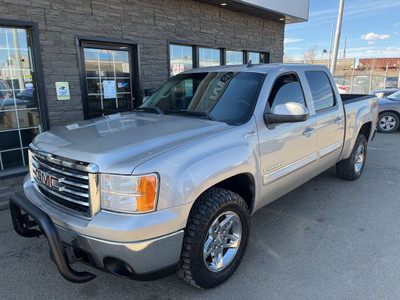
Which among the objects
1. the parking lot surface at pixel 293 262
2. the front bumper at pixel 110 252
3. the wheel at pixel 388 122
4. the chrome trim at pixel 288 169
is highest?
the chrome trim at pixel 288 169

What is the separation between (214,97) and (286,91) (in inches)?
33.9

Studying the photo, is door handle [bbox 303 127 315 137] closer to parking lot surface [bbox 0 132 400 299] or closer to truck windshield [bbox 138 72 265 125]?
truck windshield [bbox 138 72 265 125]

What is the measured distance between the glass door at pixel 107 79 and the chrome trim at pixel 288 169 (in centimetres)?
386

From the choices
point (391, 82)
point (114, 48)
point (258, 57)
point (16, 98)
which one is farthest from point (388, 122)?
point (391, 82)

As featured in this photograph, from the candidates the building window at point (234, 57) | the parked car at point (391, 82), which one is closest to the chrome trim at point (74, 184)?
the building window at point (234, 57)

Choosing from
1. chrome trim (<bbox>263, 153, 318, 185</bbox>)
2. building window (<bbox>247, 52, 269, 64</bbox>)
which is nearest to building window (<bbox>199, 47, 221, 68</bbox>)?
building window (<bbox>247, 52, 269, 64</bbox>)

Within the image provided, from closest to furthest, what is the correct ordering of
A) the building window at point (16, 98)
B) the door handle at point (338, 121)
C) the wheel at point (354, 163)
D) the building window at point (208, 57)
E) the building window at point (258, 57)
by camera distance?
the door handle at point (338, 121), the building window at point (16, 98), the wheel at point (354, 163), the building window at point (208, 57), the building window at point (258, 57)

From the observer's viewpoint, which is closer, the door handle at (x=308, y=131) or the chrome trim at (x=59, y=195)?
the chrome trim at (x=59, y=195)

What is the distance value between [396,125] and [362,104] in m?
6.20

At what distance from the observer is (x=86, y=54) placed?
221 inches

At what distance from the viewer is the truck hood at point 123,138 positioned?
2.19 metres

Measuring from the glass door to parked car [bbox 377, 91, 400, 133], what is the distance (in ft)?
27.3

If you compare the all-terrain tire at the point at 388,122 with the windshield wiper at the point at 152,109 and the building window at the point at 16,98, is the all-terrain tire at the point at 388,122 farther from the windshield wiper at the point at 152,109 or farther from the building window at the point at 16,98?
the building window at the point at 16,98

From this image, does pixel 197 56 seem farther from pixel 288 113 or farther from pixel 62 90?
pixel 288 113
